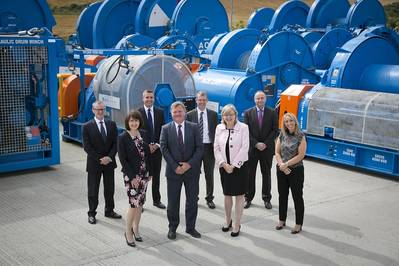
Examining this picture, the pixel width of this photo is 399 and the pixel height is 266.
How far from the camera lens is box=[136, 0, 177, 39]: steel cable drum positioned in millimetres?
16547

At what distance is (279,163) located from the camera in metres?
5.83

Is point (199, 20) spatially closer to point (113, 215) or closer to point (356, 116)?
point (356, 116)

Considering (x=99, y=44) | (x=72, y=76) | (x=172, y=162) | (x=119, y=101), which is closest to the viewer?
(x=172, y=162)

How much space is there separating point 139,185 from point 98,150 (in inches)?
44.1

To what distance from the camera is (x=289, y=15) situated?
19344 mm

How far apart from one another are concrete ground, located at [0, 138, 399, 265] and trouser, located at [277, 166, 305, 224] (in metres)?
0.28

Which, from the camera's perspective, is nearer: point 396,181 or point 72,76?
point 396,181

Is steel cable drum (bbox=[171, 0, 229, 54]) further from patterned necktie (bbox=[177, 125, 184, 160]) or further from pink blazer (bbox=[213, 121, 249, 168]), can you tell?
patterned necktie (bbox=[177, 125, 184, 160])

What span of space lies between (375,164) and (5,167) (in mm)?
6358

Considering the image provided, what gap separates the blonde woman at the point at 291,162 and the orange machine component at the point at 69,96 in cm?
631

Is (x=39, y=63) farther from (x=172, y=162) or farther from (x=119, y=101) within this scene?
(x=172, y=162)

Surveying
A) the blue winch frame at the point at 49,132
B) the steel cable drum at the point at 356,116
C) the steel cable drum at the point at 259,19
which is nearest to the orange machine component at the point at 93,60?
the blue winch frame at the point at 49,132

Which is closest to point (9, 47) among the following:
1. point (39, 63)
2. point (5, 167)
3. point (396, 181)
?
point (39, 63)

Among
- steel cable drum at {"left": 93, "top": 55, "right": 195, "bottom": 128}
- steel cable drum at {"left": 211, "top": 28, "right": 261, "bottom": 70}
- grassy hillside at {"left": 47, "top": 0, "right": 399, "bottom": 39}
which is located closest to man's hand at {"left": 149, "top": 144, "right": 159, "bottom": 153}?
steel cable drum at {"left": 93, "top": 55, "right": 195, "bottom": 128}
